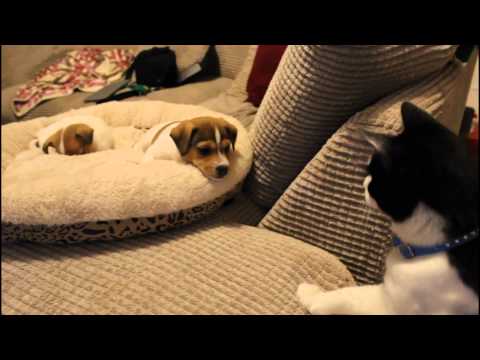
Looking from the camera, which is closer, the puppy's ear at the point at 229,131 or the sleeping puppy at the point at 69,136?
the sleeping puppy at the point at 69,136

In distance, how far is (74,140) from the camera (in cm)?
47

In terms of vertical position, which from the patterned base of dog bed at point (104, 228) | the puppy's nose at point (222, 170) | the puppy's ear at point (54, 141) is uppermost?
the puppy's ear at point (54, 141)

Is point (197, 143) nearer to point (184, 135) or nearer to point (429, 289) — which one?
point (184, 135)

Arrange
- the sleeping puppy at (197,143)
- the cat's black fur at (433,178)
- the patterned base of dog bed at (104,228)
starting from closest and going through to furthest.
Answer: the cat's black fur at (433,178) → the patterned base of dog bed at (104,228) → the sleeping puppy at (197,143)

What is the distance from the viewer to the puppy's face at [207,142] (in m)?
0.72

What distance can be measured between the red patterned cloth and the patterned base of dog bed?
0.53 feet

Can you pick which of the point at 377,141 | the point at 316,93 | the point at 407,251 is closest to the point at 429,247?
the point at 407,251

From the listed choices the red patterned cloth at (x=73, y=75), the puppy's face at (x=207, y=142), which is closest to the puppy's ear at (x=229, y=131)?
the puppy's face at (x=207, y=142)

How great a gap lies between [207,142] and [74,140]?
33 cm

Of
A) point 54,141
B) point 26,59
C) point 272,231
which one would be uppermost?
point 26,59

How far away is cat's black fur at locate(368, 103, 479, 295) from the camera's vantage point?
38 centimetres

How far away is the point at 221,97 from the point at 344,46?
11.2 inches

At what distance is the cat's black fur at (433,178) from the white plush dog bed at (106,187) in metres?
0.36

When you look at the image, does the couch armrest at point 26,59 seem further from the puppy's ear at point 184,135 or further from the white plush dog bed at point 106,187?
the puppy's ear at point 184,135
